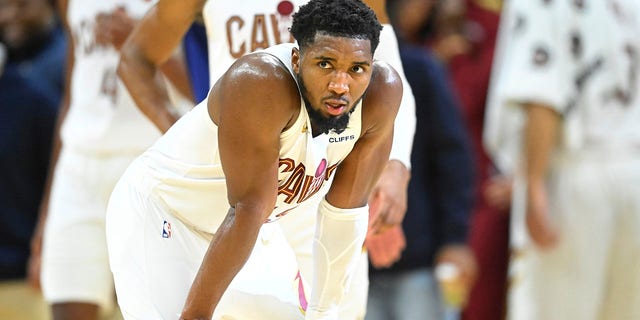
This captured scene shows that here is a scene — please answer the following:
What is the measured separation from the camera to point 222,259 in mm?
3738

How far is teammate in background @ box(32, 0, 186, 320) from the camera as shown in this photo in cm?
582

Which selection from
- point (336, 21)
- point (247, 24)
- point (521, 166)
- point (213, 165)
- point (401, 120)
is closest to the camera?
point (336, 21)

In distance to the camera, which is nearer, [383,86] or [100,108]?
[383,86]

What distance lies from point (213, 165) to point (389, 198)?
0.82 metres

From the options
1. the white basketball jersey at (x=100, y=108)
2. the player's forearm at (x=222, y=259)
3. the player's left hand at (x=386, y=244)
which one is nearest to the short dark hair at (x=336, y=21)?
the player's forearm at (x=222, y=259)

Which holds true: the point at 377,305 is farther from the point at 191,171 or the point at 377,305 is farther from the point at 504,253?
the point at 191,171

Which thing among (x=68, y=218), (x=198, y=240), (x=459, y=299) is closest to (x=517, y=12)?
(x=459, y=299)

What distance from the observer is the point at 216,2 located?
177 inches

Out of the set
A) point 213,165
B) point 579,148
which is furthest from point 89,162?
point 579,148

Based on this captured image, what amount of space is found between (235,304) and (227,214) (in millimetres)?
404

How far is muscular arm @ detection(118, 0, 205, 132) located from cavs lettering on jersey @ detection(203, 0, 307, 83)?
8cm

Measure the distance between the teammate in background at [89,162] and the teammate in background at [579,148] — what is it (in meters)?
1.79

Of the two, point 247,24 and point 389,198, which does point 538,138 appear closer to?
point 389,198

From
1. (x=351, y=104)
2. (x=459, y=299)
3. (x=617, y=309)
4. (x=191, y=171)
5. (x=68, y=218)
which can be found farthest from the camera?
(x=459, y=299)
